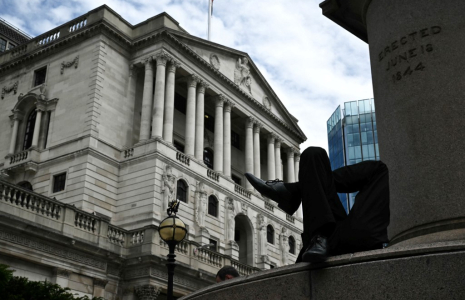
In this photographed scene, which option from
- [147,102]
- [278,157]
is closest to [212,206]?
[147,102]

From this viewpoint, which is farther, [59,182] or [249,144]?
[249,144]

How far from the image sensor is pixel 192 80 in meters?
47.8

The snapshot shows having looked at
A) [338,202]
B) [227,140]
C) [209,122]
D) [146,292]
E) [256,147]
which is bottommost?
[338,202]

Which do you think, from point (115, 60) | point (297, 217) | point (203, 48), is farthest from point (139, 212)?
point (297, 217)

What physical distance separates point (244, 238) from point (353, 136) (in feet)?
134

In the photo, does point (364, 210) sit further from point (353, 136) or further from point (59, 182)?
point (353, 136)

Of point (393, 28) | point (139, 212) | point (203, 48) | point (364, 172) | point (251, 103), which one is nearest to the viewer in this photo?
point (364, 172)

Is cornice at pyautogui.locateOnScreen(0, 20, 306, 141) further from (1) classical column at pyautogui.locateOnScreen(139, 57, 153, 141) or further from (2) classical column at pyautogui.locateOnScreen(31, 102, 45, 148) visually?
(2) classical column at pyautogui.locateOnScreen(31, 102, 45, 148)

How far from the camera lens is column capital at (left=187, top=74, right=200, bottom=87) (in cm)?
4766

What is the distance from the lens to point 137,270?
30438mm

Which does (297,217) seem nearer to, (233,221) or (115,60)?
(233,221)

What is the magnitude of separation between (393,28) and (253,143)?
4704 cm

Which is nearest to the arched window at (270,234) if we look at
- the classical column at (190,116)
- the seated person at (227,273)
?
the classical column at (190,116)

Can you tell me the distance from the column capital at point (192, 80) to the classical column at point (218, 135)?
3293 mm
